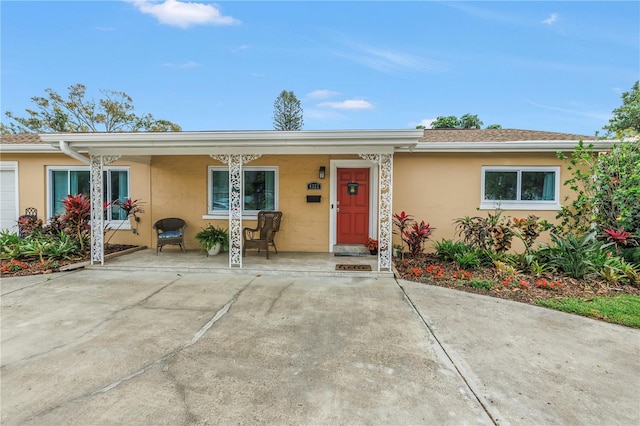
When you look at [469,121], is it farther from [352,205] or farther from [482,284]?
[482,284]

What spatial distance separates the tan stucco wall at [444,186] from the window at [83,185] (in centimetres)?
693

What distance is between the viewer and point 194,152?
6.04 metres

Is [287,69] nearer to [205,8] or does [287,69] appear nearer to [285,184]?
[205,8]

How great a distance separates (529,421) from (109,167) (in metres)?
9.36

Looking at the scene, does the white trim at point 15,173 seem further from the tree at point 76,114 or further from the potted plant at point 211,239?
the tree at point 76,114

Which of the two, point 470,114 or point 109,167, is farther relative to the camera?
point 470,114

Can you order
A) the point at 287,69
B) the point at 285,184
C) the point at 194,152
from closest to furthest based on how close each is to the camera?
the point at 194,152 → the point at 285,184 → the point at 287,69

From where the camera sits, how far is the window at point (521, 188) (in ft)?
23.5

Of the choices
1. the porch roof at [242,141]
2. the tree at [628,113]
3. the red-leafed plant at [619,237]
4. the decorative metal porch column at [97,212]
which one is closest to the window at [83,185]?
the decorative metal porch column at [97,212]

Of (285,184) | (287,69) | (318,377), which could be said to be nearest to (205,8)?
(287,69)

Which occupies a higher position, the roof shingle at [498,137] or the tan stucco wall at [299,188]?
the roof shingle at [498,137]

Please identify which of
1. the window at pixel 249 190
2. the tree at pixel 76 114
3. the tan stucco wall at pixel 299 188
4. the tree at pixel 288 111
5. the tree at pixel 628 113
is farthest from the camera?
the tree at pixel 288 111

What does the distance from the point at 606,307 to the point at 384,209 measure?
3.43 meters

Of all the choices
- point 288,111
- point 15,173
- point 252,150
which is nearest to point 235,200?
point 252,150
